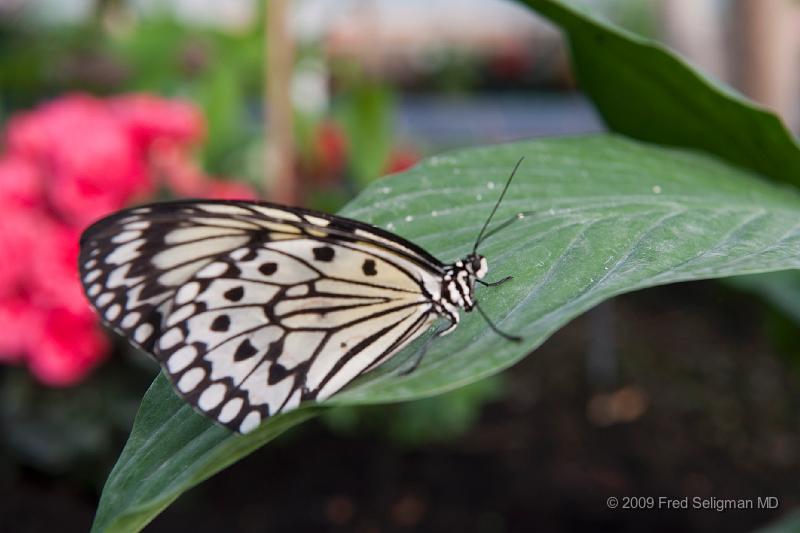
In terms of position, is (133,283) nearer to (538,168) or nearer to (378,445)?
(538,168)

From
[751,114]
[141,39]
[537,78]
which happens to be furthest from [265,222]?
[537,78]

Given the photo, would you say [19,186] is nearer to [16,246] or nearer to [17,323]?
[16,246]

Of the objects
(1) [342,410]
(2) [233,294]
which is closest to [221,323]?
(2) [233,294]

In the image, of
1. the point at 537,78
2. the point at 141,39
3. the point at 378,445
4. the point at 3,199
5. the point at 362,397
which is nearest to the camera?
the point at 362,397

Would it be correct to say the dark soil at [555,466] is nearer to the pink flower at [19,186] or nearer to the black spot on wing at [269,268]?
the pink flower at [19,186]

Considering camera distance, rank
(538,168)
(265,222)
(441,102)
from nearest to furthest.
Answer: (265,222)
(538,168)
(441,102)

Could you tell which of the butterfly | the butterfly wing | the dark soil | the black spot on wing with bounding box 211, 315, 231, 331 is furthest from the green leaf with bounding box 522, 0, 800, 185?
the dark soil

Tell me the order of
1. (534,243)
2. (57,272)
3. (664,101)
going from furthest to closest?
(57,272) < (664,101) < (534,243)
